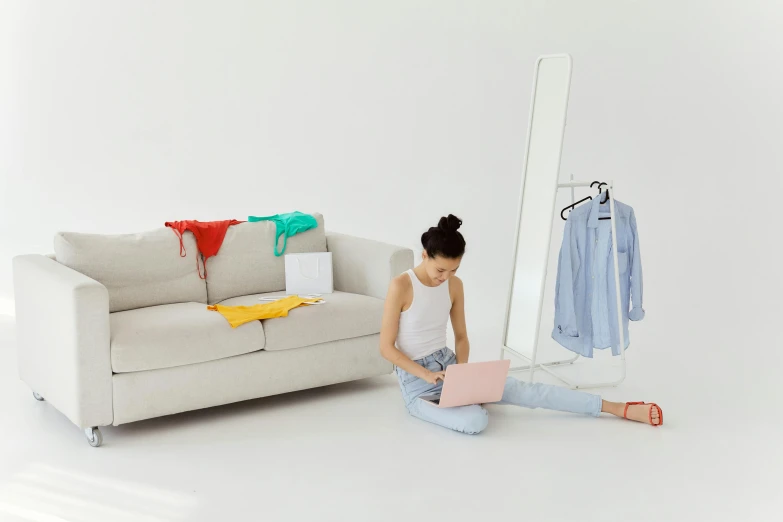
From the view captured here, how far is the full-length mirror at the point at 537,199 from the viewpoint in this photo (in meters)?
4.12

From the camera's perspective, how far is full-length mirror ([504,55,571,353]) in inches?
162

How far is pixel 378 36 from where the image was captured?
276 inches

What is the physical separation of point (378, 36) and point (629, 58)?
199cm

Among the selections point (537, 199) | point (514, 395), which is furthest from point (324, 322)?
point (537, 199)

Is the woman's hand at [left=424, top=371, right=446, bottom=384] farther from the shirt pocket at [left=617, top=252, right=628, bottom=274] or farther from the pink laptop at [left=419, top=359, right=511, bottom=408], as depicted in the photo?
the shirt pocket at [left=617, top=252, right=628, bottom=274]

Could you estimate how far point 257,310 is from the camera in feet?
12.9

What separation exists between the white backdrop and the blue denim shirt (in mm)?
2144

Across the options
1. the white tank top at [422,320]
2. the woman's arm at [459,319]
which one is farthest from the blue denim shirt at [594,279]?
the white tank top at [422,320]

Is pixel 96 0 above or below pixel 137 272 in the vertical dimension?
above

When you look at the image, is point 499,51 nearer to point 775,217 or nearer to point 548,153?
point 775,217

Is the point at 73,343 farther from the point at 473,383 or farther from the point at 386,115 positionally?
the point at 386,115

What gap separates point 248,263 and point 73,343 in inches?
47.3

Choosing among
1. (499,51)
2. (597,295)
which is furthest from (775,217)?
(597,295)

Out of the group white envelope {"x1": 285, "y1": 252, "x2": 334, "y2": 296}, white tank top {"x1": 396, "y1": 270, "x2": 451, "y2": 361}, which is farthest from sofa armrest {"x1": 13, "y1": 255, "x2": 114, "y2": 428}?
white tank top {"x1": 396, "y1": 270, "x2": 451, "y2": 361}
